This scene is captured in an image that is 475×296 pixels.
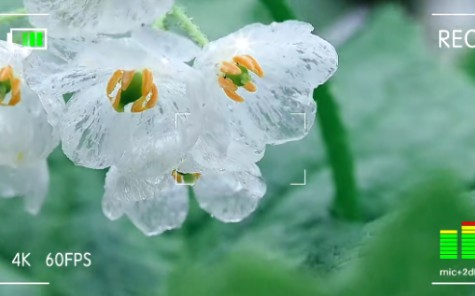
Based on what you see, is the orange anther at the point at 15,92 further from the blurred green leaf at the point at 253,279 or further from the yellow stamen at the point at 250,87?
the blurred green leaf at the point at 253,279

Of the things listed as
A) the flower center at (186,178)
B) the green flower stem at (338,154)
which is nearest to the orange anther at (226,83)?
the flower center at (186,178)

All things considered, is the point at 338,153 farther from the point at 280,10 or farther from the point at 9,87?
the point at 9,87

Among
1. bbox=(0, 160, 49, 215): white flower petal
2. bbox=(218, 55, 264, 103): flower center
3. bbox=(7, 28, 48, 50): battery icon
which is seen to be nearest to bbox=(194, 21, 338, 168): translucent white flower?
bbox=(218, 55, 264, 103): flower center

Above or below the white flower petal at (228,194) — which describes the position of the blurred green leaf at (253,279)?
above

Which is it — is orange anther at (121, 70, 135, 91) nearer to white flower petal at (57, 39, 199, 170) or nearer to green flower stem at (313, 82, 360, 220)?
white flower petal at (57, 39, 199, 170)

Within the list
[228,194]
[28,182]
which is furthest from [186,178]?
[28,182]

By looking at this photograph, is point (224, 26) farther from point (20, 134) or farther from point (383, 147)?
point (20, 134)

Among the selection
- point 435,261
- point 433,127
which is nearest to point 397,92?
point 433,127
